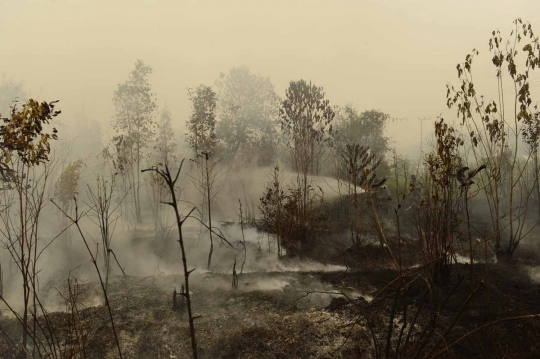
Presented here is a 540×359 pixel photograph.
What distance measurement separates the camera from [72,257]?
11.6m

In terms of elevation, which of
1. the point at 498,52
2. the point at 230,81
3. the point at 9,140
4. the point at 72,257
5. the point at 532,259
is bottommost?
the point at 72,257

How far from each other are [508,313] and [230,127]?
2290 cm

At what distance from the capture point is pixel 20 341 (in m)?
5.10

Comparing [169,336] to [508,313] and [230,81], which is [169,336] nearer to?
[508,313]

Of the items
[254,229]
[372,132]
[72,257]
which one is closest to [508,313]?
[254,229]

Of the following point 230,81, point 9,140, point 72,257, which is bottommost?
point 72,257

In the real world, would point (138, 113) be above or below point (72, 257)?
above

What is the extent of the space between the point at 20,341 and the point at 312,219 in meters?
7.68

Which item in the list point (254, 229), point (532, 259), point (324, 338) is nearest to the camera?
point (324, 338)

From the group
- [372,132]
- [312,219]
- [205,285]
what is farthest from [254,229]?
[372,132]

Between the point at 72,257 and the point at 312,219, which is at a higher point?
the point at 312,219

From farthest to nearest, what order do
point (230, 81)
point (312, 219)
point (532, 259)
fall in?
point (230, 81) < point (312, 219) < point (532, 259)

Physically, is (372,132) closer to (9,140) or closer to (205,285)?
(205,285)

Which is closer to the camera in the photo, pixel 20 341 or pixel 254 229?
pixel 20 341
